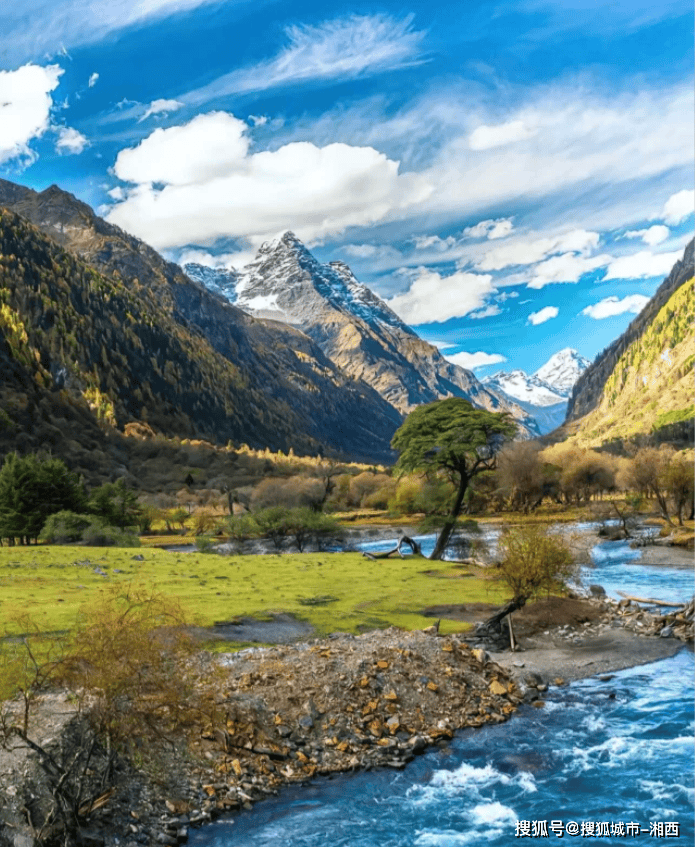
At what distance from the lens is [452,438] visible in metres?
57.8

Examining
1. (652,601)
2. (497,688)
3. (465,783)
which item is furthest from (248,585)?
(465,783)

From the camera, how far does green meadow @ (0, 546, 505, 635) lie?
3788 cm

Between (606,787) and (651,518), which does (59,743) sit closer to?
(606,787)

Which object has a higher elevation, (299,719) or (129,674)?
(129,674)

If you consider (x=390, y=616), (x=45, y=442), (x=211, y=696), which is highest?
(x=45, y=442)

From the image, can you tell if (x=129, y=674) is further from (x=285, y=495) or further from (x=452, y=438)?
(x=285, y=495)

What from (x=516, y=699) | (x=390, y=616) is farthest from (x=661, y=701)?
(x=390, y=616)

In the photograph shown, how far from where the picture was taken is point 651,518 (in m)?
119

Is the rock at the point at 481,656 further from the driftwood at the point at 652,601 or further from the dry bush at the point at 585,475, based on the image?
the dry bush at the point at 585,475

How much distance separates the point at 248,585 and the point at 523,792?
3104 cm

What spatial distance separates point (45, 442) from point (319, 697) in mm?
191570

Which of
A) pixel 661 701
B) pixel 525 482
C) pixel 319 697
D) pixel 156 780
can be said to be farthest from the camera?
pixel 525 482

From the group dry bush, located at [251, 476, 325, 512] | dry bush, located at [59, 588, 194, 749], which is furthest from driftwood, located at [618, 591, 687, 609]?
dry bush, located at [251, 476, 325, 512]

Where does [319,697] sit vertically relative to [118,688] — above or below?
below
